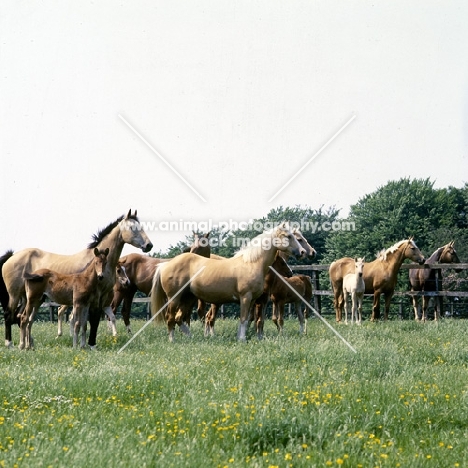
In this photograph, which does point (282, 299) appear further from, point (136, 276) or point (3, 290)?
point (3, 290)

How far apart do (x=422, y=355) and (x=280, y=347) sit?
2.08 metres

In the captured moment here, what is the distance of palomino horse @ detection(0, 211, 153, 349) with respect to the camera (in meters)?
12.3

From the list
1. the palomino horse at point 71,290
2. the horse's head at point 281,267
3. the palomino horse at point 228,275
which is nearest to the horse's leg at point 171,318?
the palomino horse at point 228,275

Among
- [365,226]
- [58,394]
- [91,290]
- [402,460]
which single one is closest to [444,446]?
[402,460]

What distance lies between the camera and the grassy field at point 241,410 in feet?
14.5

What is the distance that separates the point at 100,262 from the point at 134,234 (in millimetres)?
1177

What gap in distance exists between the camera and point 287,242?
13.2 metres


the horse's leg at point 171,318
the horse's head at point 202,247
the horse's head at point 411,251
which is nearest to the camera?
the horse's leg at point 171,318

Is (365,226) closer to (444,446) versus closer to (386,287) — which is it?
(386,287)

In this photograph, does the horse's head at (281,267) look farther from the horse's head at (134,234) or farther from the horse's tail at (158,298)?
the horse's head at (134,234)

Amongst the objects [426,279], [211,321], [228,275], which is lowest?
[211,321]

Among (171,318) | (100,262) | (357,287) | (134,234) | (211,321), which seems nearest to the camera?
(100,262)

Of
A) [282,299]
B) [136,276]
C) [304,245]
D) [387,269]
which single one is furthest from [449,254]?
[136,276]

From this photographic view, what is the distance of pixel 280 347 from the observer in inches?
387
